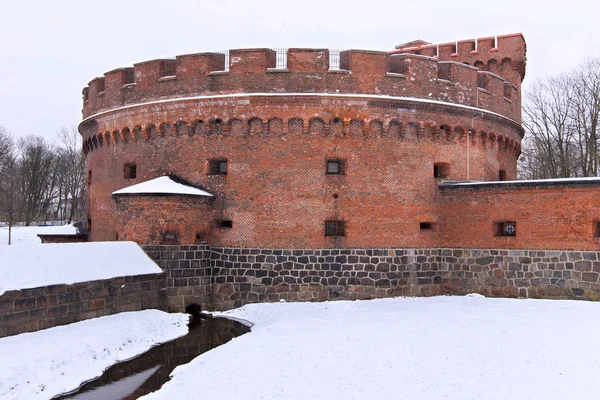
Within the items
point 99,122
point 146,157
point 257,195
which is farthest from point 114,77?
point 257,195

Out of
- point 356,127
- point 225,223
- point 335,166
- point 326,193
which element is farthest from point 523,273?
point 225,223

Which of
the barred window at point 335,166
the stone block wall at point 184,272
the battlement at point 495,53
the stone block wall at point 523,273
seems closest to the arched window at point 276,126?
the barred window at point 335,166

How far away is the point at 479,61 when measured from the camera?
18156 millimetres

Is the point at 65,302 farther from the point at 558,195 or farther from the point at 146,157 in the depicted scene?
the point at 558,195

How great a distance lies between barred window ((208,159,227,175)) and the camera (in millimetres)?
14742

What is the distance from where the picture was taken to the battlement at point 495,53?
17.9 m

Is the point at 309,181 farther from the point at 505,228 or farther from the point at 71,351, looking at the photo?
the point at 71,351

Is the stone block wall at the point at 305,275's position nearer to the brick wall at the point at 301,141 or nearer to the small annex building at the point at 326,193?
the small annex building at the point at 326,193

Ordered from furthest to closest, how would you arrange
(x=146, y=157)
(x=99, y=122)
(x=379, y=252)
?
(x=99, y=122) → (x=146, y=157) → (x=379, y=252)

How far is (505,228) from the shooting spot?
14203mm

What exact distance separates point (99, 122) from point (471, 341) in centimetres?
1277

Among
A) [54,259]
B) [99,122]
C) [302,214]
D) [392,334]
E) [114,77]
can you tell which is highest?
[114,77]

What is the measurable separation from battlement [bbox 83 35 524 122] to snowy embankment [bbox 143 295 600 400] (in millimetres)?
5913

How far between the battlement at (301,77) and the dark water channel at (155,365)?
20.6 ft
